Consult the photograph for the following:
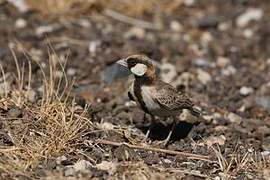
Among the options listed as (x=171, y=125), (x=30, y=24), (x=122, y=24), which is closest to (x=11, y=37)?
(x=30, y=24)

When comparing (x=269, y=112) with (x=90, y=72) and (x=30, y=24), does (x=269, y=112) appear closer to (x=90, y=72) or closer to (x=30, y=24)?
(x=90, y=72)

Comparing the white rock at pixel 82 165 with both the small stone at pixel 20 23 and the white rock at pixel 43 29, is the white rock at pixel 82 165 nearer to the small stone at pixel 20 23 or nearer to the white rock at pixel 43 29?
the white rock at pixel 43 29

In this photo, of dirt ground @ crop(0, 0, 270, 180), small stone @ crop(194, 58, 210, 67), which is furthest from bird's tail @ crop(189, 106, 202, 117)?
small stone @ crop(194, 58, 210, 67)

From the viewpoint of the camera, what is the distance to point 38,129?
18.9 ft

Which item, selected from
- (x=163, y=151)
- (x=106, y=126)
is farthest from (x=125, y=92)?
(x=163, y=151)

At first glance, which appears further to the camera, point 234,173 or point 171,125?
point 171,125

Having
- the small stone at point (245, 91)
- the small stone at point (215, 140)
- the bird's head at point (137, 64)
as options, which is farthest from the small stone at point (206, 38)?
the bird's head at point (137, 64)

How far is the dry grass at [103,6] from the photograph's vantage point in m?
9.70

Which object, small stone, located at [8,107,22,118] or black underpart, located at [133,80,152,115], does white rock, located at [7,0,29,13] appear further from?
black underpart, located at [133,80,152,115]

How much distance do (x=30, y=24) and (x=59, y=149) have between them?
4101 mm

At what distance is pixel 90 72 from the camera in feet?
26.7

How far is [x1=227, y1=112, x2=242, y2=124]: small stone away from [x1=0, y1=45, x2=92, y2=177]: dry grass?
166 cm

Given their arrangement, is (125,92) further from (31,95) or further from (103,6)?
(103,6)

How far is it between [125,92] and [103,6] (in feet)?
8.84
